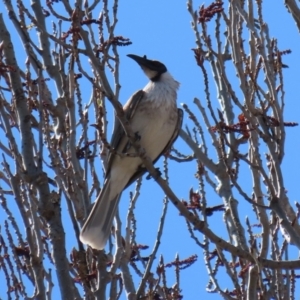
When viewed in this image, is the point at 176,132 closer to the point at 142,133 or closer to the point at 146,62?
the point at 142,133

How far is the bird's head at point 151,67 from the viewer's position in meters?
6.37

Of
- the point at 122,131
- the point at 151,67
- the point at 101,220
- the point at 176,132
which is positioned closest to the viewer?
the point at 101,220

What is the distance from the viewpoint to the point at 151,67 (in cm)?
648

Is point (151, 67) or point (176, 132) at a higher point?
point (151, 67)

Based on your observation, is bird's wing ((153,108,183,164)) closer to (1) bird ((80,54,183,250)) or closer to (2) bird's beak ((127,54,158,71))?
(1) bird ((80,54,183,250))

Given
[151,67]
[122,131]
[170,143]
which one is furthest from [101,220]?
[151,67]

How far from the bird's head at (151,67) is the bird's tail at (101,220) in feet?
4.26

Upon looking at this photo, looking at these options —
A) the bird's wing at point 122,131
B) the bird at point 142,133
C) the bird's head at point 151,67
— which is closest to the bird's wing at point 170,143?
the bird at point 142,133

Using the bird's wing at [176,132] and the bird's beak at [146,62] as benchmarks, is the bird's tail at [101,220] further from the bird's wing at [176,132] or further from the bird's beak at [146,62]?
the bird's beak at [146,62]

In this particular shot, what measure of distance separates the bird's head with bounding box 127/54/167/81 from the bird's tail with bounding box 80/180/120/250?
4.26 feet

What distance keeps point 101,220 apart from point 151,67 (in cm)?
190

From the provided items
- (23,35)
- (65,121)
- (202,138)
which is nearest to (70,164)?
(65,121)

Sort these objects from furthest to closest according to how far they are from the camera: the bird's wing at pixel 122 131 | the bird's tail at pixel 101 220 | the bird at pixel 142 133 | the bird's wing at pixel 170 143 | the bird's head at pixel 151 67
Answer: the bird's head at pixel 151 67
the bird's wing at pixel 170 143
the bird's wing at pixel 122 131
the bird at pixel 142 133
the bird's tail at pixel 101 220

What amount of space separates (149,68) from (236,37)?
8.87 feet
